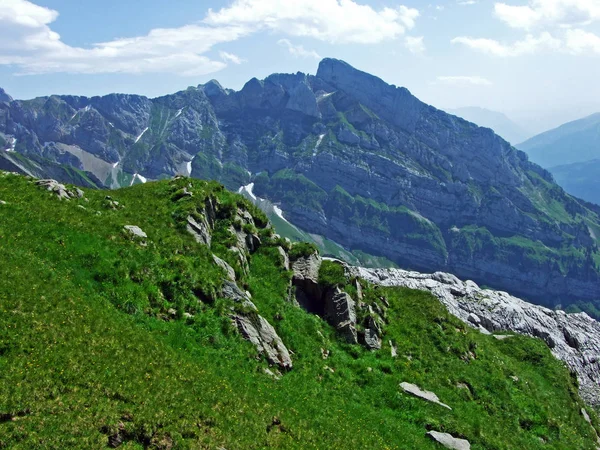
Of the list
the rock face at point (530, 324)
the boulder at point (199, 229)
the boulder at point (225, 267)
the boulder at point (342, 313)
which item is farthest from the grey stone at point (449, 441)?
the rock face at point (530, 324)

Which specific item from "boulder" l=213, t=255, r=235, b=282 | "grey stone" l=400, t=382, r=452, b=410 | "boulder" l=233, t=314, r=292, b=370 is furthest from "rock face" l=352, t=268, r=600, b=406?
"boulder" l=233, t=314, r=292, b=370

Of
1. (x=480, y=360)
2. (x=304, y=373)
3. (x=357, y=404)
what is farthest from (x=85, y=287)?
(x=480, y=360)

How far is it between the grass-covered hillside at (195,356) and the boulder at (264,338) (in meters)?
0.62

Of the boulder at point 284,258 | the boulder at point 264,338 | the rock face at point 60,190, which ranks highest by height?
the rock face at point 60,190

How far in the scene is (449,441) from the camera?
2520 centimetres

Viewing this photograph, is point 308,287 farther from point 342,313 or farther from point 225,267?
point 225,267

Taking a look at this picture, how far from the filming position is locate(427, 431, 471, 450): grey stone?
24.9m

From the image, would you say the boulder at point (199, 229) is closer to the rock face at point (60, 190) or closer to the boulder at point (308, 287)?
the boulder at point (308, 287)

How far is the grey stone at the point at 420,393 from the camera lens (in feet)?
94.1

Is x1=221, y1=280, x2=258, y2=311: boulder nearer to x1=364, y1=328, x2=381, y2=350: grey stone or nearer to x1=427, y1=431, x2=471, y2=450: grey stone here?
x1=364, y1=328, x2=381, y2=350: grey stone

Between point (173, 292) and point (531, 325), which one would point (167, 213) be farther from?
point (531, 325)

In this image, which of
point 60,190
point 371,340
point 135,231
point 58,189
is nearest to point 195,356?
point 135,231

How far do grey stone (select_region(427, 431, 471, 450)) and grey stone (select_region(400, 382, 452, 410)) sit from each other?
3.04 m

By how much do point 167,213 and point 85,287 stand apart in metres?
13.7
